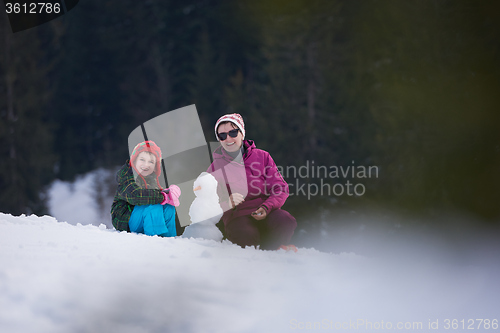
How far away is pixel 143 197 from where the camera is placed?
3803 millimetres

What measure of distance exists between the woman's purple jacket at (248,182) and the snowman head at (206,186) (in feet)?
0.13

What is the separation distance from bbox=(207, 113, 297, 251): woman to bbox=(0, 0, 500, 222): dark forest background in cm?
605

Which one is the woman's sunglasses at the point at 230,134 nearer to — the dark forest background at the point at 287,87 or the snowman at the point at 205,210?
the snowman at the point at 205,210

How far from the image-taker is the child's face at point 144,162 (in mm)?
3871

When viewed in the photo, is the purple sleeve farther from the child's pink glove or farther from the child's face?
the child's face

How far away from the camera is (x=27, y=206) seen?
43.0 feet

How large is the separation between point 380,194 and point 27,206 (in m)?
9.26

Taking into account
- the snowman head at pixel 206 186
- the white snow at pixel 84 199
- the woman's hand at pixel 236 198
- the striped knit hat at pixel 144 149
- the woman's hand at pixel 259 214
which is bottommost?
the white snow at pixel 84 199

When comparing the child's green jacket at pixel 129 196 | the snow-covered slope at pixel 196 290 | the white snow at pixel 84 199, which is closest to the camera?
the snow-covered slope at pixel 196 290

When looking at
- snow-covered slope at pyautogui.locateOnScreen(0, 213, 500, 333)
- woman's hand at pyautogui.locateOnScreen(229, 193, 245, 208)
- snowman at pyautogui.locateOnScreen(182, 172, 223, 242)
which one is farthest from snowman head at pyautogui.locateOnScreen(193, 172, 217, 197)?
snow-covered slope at pyautogui.locateOnScreen(0, 213, 500, 333)

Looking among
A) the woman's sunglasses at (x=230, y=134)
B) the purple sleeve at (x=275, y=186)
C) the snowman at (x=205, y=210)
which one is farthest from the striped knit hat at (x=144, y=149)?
the purple sleeve at (x=275, y=186)

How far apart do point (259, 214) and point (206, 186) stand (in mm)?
448

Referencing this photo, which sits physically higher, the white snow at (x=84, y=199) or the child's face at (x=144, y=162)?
the child's face at (x=144, y=162)

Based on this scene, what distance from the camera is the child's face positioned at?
12.7 feet
